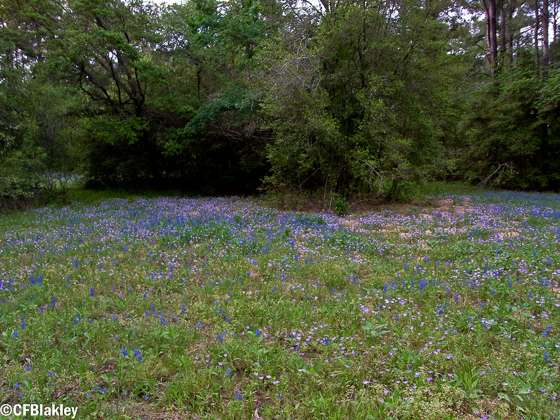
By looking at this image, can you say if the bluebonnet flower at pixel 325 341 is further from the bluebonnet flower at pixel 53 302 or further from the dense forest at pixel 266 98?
the dense forest at pixel 266 98

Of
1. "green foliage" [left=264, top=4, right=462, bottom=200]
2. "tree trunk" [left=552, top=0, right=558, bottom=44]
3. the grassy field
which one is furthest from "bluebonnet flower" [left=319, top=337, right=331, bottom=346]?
"tree trunk" [left=552, top=0, right=558, bottom=44]

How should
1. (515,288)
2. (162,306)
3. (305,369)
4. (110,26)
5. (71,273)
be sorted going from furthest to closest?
1. (110,26)
2. (71,273)
3. (515,288)
4. (162,306)
5. (305,369)

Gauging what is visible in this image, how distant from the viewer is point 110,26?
15.8 meters

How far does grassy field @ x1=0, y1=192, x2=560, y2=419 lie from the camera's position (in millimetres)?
2693

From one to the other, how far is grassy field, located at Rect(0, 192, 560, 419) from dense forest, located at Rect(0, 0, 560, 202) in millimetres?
5366

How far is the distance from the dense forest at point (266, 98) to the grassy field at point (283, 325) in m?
5.37

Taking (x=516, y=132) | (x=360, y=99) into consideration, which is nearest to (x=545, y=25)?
(x=516, y=132)

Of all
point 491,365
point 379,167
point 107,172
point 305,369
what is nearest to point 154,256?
point 305,369

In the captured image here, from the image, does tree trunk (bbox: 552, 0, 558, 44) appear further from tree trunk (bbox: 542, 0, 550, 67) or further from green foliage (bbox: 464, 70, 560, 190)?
green foliage (bbox: 464, 70, 560, 190)

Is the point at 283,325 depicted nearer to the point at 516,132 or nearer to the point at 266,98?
the point at 266,98

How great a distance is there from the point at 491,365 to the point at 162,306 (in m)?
3.28

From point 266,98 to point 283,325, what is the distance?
958 cm

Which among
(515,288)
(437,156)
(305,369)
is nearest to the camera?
(305,369)

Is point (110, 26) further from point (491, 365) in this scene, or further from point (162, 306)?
point (491, 365)
